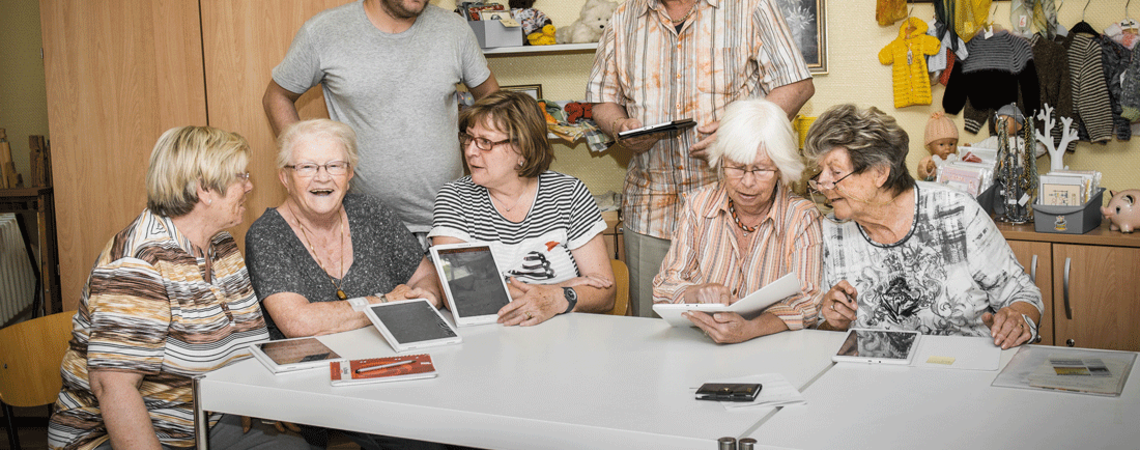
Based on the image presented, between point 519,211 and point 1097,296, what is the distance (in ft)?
6.86

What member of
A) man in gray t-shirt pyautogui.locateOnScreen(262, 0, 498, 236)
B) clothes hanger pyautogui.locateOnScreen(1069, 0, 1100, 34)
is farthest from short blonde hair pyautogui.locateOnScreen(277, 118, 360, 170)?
clothes hanger pyautogui.locateOnScreen(1069, 0, 1100, 34)

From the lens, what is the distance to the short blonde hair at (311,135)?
2.24m

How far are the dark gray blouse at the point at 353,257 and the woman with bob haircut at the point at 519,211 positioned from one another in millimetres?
124

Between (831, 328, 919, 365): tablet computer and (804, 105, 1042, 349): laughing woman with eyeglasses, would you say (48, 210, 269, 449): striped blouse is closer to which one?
(831, 328, 919, 365): tablet computer

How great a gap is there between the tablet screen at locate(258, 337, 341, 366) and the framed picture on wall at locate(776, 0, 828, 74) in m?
2.57

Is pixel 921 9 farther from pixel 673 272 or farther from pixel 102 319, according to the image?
pixel 102 319

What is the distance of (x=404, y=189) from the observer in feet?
9.14

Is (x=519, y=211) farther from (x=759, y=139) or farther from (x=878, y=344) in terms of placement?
(x=878, y=344)

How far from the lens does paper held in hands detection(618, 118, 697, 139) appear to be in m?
2.58

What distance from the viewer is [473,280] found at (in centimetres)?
222

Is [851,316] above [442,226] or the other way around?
the other way around

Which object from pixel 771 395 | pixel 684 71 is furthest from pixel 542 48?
pixel 771 395

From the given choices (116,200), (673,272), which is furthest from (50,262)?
(673,272)

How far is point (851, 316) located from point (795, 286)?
0.33 meters
